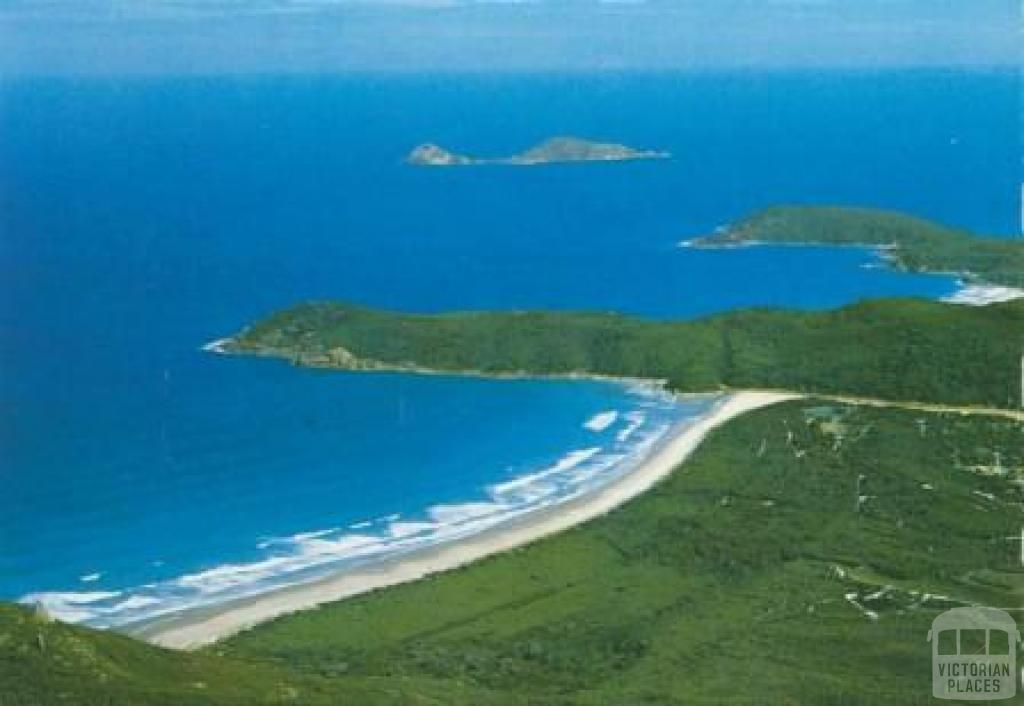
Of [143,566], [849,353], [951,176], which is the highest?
[951,176]

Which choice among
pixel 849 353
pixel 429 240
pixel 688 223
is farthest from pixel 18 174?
pixel 849 353

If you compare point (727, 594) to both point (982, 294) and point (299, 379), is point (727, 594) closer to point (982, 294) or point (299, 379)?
point (299, 379)

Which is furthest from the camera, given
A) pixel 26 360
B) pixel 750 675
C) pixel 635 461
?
pixel 26 360

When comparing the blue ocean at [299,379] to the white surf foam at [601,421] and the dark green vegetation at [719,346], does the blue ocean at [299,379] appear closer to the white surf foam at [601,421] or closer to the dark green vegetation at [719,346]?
the white surf foam at [601,421]

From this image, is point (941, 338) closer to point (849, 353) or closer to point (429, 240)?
point (849, 353)

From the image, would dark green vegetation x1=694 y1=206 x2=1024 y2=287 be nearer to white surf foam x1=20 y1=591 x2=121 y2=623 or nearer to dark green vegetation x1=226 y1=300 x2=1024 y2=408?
dark green vegetation x1=226 y1=300 x2=1024 y2=408

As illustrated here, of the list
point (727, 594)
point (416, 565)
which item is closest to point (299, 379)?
point (416, 565)

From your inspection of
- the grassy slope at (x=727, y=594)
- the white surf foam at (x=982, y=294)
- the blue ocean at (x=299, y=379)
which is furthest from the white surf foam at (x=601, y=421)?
the white surf foam at (x=982, y=294)

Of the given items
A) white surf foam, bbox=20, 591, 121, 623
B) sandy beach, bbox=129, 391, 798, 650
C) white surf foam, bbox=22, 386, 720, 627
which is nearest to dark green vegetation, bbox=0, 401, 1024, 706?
sandy beach, bbox=129, 391, 798, 650
